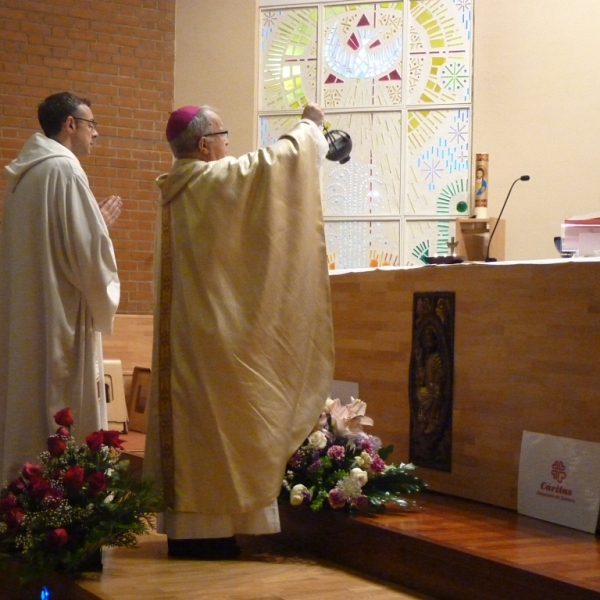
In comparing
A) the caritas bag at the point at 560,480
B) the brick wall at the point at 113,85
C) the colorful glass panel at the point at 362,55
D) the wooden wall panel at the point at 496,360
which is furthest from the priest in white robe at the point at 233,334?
the colorful glass panel at the point at 362,55

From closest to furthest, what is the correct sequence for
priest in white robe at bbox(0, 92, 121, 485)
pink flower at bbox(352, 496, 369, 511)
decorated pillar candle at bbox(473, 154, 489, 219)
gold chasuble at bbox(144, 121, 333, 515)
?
gold chasuble at bbox(144, 121, 333, 515)
pink flower at bbox(352, 496, 369, 511)
priest in white robe at bbox(0, 92, 121, 485)
decorated pillar candle at bbox(473, 154, 489, 219)

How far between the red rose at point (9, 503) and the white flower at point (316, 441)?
119cm

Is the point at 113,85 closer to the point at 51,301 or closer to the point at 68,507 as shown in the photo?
the point at 51,301

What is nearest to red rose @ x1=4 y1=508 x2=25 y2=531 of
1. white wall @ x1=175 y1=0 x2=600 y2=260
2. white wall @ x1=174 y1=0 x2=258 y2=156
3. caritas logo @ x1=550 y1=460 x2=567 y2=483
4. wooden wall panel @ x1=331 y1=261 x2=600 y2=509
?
wooden wall panel @ x1=331 y1=261 x2=600 y2=509

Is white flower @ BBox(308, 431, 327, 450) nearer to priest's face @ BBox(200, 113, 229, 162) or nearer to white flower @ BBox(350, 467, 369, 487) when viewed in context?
white flower @ BBox(350, 467, 369, 487)

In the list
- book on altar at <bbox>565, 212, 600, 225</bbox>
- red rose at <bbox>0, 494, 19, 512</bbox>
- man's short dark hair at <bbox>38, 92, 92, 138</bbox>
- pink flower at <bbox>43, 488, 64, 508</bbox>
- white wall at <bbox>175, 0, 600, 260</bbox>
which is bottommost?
red rose at <bbox>0, 494, 19, 512</bbox>

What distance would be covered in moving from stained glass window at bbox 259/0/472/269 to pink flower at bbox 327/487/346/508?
4.26 m

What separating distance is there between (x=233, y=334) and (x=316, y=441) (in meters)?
0.64

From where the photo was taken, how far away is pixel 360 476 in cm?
377

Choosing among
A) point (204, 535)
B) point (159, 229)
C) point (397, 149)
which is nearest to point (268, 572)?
point (204, 535)

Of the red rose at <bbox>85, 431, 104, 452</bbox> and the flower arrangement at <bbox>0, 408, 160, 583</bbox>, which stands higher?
the red rose at <bbox>85, 431, 104, 452</bbox>

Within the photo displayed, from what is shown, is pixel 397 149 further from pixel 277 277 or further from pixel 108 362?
pixel 277 277

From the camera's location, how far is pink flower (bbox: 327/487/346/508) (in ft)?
12.3

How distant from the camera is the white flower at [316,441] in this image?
396 cm
